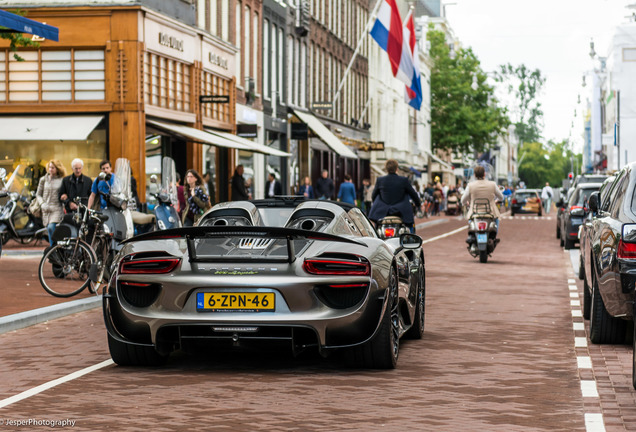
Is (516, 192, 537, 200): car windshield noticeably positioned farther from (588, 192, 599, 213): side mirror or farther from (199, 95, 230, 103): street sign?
(588, 192, 599, 213): side mirror

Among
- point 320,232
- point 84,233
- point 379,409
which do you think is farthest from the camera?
point 84,233

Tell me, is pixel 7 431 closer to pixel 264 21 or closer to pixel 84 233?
pixel 84 233

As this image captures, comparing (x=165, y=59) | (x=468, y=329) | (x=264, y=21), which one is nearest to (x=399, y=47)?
(x=264, y=21)

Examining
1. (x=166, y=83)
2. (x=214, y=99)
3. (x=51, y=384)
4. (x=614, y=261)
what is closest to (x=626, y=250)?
(x=614, y=261)

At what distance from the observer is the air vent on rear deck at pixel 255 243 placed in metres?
8.91

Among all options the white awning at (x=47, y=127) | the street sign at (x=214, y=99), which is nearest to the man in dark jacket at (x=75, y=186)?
the white awning at (x=47, y=127)

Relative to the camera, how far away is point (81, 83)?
30.2m

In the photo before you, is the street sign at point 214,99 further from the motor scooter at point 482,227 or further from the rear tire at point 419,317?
the rear tire at point 419,317

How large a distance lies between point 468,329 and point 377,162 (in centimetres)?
6116

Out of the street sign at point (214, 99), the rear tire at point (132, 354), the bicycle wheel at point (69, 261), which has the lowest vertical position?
the rear tire at point (132, 354)

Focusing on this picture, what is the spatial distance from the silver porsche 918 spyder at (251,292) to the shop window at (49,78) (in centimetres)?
2165

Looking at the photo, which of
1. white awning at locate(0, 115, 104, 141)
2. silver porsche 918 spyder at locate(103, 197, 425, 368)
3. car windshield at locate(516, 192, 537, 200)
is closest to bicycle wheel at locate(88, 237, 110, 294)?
silver porsche 918 spyder at locate(103, 197, 425, 368)

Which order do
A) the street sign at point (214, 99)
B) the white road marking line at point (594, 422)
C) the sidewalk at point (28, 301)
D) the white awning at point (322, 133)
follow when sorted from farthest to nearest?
the white awning at point (322, 133)
the street sign at point (214, 99)
the sidewalk at point (28, 301)
the white road marking line at point (594, 422)

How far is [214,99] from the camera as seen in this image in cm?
3503
